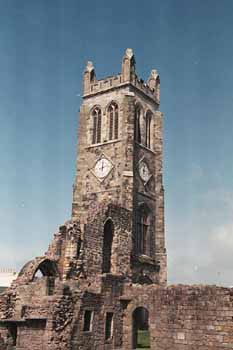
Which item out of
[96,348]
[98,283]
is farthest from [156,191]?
[96,348]

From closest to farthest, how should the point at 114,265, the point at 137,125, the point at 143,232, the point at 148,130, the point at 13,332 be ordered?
the point at 13,332, the point at 114,265, the point at 143,232, the point at 137,125, the point at 148,130

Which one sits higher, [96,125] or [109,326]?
[96,125]

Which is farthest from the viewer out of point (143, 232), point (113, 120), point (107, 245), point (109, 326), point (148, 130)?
point (148, 130)

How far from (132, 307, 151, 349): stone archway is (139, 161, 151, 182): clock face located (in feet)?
30.6

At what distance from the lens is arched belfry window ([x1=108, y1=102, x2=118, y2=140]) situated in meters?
33.8

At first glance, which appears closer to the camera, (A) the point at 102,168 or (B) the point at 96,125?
(A) the point at 102,168

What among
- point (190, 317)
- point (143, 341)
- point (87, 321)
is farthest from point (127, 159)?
point (190, 317)

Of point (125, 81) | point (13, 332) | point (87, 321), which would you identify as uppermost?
point (125, 81)

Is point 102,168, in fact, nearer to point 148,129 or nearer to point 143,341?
point 148,129

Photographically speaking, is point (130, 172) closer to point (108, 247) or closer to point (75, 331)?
point (108, 247)

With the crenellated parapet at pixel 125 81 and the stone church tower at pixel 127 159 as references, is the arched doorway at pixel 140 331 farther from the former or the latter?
the crenellated parapet at pixel 125 81

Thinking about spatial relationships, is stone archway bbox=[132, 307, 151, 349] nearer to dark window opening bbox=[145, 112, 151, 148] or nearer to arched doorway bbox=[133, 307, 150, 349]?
arched doorway bbox=[133, 307, 150, 349]

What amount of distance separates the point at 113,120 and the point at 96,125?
174 centimetres

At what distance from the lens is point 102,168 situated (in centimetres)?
3306
